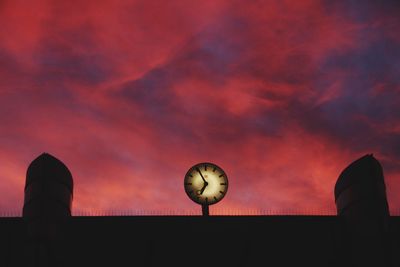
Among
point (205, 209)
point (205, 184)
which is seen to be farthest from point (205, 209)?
point (205, 184)

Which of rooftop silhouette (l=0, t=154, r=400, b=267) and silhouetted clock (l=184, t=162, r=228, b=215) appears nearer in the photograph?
rooftop silhouette (l=0, t=154, r=400, b=267)

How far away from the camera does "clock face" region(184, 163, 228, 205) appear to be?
22.6 metres

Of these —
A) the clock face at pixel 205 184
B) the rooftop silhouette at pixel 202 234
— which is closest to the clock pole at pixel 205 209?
the clock face at pixel 205 184

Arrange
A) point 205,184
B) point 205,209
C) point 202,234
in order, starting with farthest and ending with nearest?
point 205,184, point 205,209, point 202,234

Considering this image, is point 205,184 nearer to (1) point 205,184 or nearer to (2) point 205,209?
(1) point 205,184

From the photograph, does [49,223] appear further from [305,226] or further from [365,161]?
[365,161]

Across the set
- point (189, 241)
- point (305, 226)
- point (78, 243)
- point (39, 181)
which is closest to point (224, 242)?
point (189, 241)

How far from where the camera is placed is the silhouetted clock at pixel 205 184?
22594 mm

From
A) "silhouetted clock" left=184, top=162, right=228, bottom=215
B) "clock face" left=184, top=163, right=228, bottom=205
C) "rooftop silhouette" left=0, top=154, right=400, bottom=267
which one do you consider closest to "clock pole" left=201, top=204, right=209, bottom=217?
"silhouetted clock" left=184, top=162, right=228, bottom=215

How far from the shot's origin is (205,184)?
74.2ft

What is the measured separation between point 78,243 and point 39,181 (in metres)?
2.69

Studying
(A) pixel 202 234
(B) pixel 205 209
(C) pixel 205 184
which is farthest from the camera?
(C) pixel 205 184

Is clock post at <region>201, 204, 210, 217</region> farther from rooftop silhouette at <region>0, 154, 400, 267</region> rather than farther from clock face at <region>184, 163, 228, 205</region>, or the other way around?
rooftop silhouette at <region>0, 154, 400, 267</region>

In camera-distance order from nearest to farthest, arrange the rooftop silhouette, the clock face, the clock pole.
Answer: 1. the rooftop silhouette
2. the clock pole
3. the clock face
